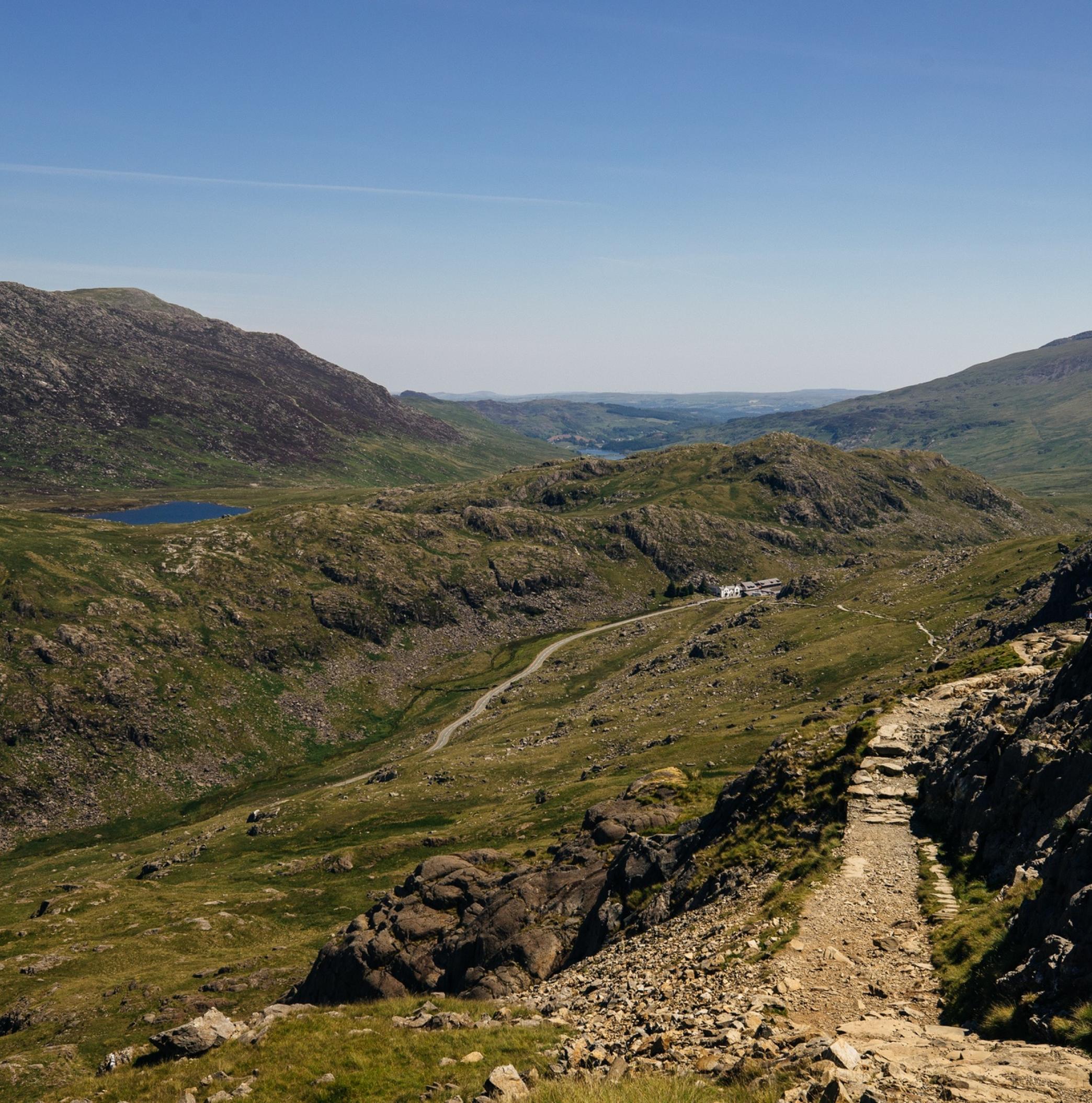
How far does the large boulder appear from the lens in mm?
36219

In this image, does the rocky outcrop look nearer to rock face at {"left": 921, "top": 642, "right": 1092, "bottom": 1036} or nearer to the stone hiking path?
rock face at {"left": 921, "top": 642, "right": 1092, "bottom": 1036}

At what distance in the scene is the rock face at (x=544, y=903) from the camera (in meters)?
46.7

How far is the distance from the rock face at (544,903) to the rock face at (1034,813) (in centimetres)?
724

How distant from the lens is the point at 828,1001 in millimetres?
26844

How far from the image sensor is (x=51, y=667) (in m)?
198

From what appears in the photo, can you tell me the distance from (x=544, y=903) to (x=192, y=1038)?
25820mm

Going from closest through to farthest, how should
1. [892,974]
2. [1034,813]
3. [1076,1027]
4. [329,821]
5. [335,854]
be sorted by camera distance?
[1076,1027]
[892,974]
[1034,813]
[335,854]
[329,821]

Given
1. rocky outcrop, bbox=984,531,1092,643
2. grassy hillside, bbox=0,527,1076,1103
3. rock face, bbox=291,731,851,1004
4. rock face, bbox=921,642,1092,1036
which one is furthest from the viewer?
rocky outcrop, bbox=984,531,1092,643

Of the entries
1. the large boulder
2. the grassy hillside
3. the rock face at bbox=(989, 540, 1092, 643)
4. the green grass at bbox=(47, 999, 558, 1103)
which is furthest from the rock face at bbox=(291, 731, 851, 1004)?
the rock face at bbox=(989, 540, 1092, 643)

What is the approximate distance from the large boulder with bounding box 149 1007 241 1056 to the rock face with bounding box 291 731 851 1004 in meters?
15.4

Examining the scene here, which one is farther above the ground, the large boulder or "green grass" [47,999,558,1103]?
"green grass" [47,999,558,1103]

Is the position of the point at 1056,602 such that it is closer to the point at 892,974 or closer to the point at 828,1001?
the point at 892,974

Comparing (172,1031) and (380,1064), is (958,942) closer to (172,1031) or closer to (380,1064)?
(380,1064)

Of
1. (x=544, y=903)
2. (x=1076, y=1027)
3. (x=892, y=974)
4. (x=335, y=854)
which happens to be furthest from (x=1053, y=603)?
(x=335, y=854)
